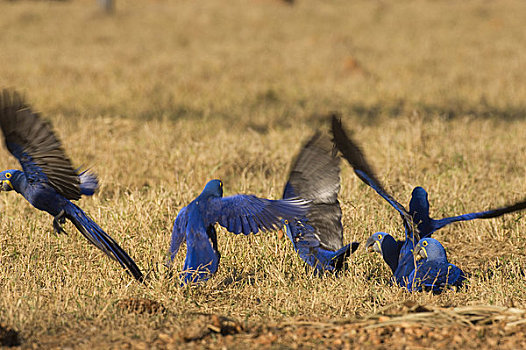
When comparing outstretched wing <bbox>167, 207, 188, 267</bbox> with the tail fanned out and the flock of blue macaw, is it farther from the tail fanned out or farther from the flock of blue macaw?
the tail fanned out

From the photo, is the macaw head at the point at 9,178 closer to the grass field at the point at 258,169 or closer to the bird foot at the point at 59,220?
the bird foot at the point at 59,220

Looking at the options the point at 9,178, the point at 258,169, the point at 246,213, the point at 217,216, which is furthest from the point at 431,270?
the point at 258,169

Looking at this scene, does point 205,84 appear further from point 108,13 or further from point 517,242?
point 108,13

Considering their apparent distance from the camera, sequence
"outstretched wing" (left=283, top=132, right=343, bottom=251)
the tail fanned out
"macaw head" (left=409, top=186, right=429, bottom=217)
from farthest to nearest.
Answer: "outstretched wing" (left=283, top=132, right=343, bottom=251), "macaw head" (left=409, top=186, right=429, bottom=217), the tail fanned out

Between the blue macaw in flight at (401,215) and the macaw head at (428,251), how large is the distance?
4 cm

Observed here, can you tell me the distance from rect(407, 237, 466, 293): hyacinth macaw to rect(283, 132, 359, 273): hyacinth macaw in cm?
60

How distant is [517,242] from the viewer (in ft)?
17.2

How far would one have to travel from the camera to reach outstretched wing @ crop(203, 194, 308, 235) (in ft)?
13.1

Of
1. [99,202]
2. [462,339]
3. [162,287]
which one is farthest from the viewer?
[99,202]

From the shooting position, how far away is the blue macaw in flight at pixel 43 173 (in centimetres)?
380

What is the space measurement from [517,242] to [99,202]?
341 centimetres

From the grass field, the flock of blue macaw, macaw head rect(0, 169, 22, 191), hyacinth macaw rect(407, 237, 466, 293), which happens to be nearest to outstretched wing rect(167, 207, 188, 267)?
the flock of blue macaw

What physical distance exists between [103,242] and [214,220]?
0.67 metres

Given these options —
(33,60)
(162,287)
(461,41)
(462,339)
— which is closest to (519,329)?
(462,339)
